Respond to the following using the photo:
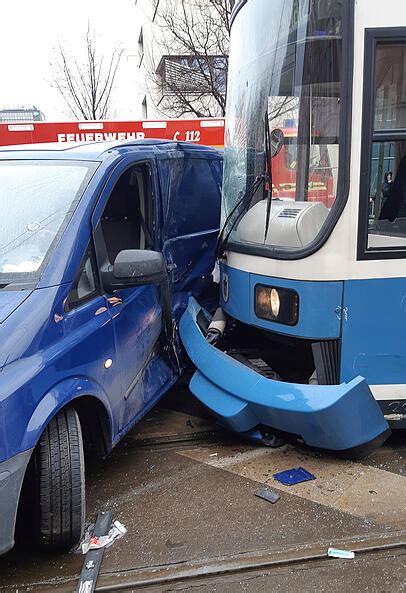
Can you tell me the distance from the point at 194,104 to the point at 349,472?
15.9 m

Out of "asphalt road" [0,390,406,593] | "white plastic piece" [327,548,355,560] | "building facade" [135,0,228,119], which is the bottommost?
"asphalt road" [0,390,406,593]

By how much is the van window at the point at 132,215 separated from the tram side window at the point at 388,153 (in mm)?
1558

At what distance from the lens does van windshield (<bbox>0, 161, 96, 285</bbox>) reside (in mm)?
2734

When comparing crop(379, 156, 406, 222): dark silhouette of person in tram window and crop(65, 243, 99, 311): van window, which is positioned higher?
crop(379, 156, 406, 222): dark silhouette of person in tram window

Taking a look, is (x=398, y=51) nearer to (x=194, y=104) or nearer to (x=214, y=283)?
(x=214, y=283)

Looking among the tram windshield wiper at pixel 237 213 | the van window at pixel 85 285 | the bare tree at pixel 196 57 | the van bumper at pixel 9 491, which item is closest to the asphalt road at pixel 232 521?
the van bumper at pixel 9 491

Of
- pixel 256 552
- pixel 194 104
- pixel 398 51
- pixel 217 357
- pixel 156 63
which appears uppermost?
pixel 156 63

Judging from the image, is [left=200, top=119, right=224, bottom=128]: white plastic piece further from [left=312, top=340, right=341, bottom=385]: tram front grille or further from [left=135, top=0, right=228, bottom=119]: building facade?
[left=312, top=340, right=341, bottom=385]: tram front grille

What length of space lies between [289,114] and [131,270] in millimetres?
1343

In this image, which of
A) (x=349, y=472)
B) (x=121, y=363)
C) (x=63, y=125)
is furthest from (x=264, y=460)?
(x=63, y=125)

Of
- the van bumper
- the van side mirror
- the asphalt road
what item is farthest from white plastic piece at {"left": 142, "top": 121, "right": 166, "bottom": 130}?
the van bumper

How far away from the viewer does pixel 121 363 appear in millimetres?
3123

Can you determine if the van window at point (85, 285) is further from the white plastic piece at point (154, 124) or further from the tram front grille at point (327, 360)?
the white plastic piece at point (154, 124)

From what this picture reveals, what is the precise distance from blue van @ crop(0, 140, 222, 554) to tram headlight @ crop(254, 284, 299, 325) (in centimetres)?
64
